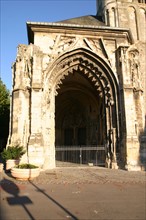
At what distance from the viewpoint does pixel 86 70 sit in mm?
14062

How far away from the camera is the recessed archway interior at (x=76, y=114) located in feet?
58.2

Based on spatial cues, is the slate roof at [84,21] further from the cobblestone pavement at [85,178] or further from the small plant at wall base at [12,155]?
the cobblestone pavement at [85,178]

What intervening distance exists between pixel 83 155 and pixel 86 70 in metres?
7.15

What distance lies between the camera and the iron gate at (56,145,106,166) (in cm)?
1395

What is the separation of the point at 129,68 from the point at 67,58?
149 inches

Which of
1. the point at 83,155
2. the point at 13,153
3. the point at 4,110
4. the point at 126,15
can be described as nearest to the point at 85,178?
the point at 13,153

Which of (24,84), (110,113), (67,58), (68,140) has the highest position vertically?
(67,58)

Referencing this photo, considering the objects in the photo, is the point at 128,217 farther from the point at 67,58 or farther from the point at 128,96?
the point at 67,58

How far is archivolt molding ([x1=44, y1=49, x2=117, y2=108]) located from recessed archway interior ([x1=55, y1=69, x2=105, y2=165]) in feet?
10.3

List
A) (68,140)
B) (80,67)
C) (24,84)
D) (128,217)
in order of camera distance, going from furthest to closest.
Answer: (68,140) → (80,67) → (24,84) → (128,217)

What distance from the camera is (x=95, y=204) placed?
16.4 ft

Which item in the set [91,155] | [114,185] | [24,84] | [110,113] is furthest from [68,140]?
[114,185]

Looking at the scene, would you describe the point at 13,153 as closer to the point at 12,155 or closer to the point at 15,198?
the point at 12,155

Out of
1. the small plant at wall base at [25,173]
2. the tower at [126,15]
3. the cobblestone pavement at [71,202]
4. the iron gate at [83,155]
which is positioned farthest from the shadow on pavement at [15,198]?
the tower at [126,15]
